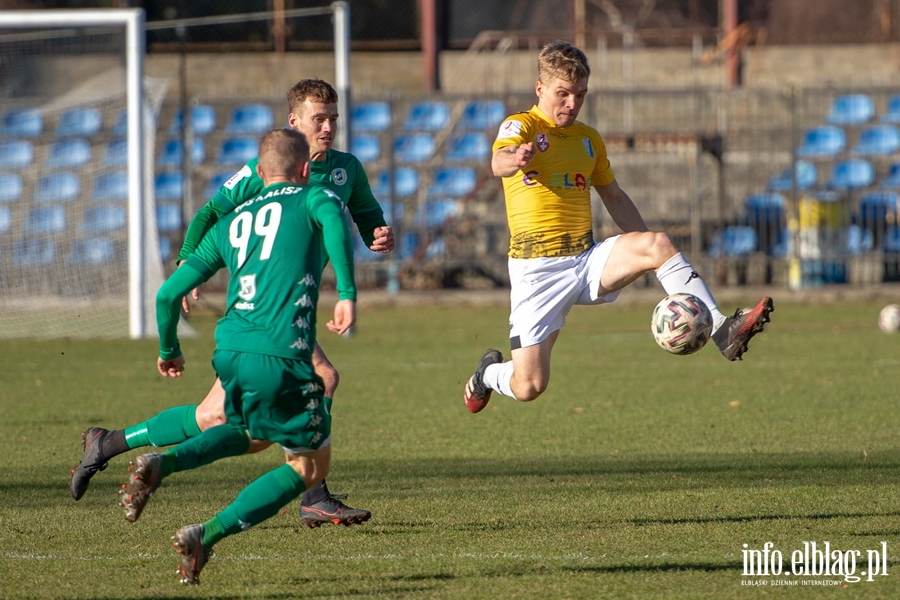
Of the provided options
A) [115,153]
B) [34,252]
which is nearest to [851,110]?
[115,153]

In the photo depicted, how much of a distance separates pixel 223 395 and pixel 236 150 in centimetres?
1718

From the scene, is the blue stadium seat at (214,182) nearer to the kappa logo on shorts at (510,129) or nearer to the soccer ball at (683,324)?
the kappa logo on shorts at (510,129)

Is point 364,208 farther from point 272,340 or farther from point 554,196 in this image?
point 272,340

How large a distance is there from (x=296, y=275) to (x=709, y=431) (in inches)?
170

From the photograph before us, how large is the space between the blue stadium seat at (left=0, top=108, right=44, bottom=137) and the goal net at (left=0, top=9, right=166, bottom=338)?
0.22m

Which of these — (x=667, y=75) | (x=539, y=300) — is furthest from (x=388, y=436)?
(x=667, y=75)

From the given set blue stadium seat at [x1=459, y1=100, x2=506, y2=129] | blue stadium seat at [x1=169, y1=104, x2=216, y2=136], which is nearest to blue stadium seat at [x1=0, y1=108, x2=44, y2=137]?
blue stadium seat at [x1=169, y1=104, x2=216, y2=136]

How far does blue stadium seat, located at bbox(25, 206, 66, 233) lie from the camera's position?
15.8m

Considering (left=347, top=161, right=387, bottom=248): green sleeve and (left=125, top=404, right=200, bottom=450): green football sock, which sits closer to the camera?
(left=125, top=404, right=200, bottom=450): green football sock

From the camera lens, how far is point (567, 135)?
20.5 ft

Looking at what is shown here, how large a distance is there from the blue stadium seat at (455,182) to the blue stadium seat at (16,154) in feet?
21.4

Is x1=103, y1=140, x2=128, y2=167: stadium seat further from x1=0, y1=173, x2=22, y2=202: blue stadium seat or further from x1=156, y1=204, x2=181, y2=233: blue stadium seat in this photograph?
x1=156, y1=204, x2=181, y2=233: blue stadium seat

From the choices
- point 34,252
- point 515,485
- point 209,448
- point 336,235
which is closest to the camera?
point 336,235

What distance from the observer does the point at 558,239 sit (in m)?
6.22
